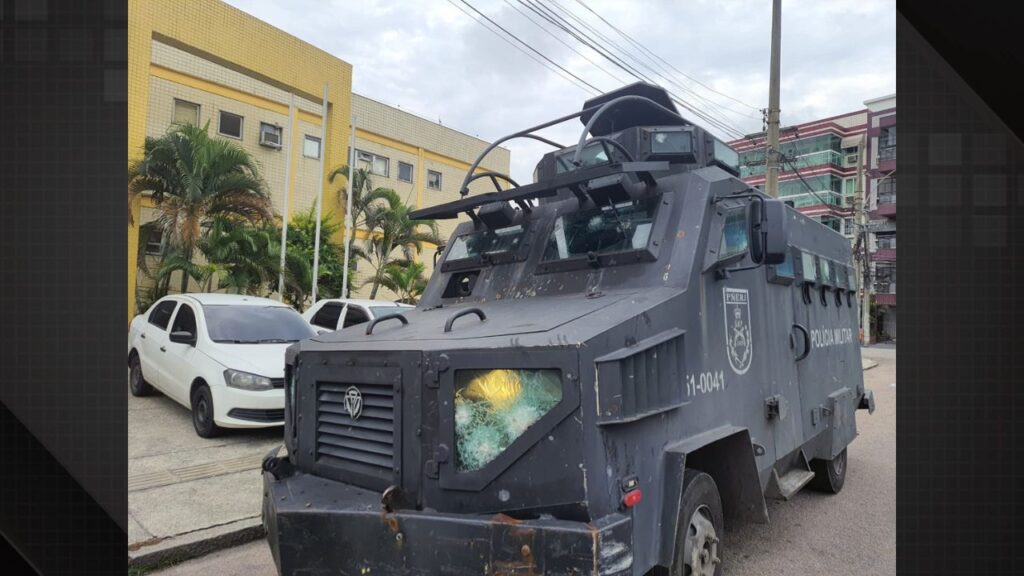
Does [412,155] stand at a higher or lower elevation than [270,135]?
higher

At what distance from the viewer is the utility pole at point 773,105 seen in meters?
12.0

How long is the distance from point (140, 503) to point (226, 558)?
1213mm

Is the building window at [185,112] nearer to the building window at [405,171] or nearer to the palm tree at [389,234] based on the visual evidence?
the palm tree at [389,234]

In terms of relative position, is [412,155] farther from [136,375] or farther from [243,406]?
[243,406]

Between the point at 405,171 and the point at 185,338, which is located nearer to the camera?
the point at 185,338

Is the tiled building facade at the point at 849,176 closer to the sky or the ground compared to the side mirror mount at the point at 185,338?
closer to the sky

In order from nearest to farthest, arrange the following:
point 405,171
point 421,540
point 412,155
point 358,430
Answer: point 421,540, point 358,430, point 405,171, point 412,155

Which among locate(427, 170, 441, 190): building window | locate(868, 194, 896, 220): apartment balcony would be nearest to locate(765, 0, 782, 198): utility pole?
locate(427, 170, 441, 190): building window

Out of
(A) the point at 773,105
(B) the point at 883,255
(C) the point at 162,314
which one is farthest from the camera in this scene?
(B) the point at 883,255

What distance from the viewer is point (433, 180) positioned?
87.6ft

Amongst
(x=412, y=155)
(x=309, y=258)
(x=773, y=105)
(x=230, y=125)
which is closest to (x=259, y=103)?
(x=230, y=125)

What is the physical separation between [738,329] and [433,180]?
77.6ft

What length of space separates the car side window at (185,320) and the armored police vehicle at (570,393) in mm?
4374

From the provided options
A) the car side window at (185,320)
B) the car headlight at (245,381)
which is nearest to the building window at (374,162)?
the car side window at (185,320)
